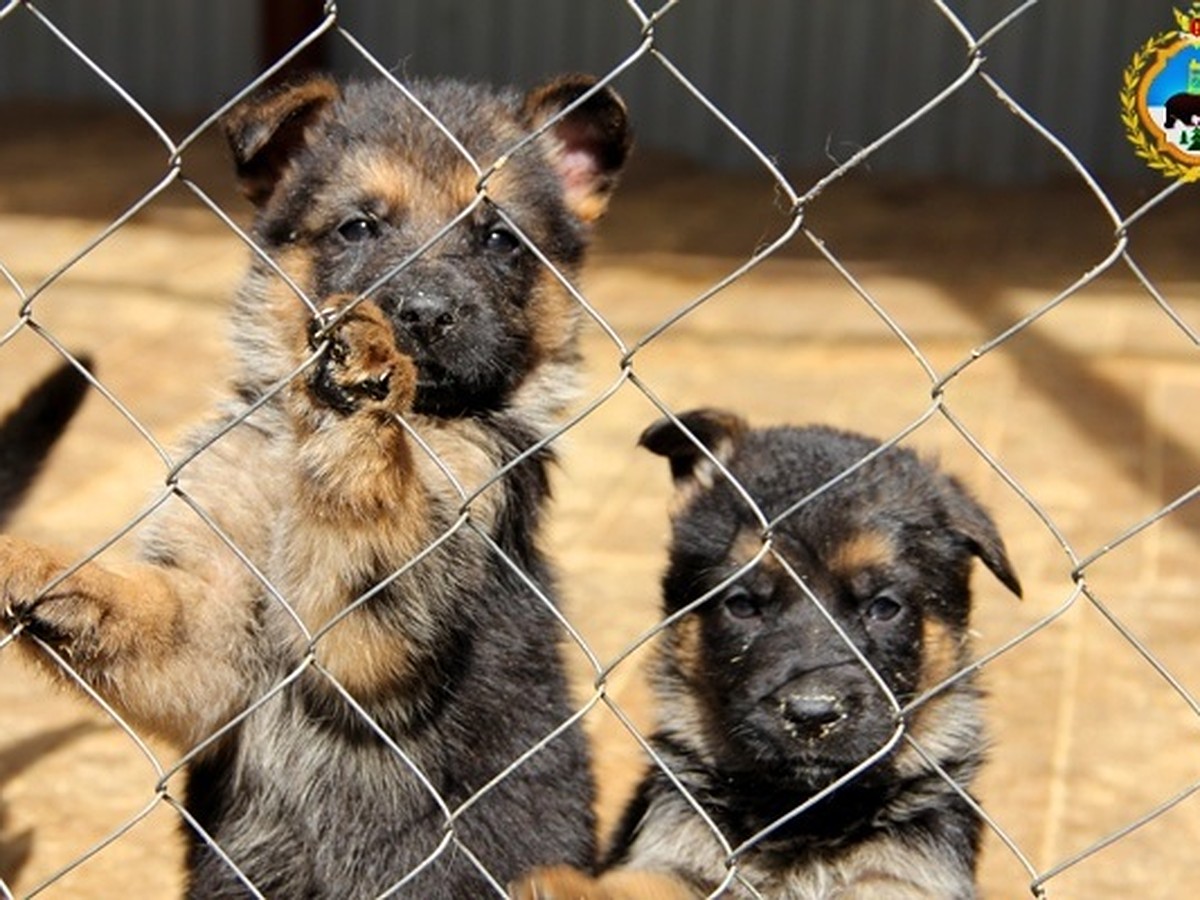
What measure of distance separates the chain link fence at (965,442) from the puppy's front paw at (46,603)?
0.06 metres

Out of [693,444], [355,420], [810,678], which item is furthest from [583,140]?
[355,420]

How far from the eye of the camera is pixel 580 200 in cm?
462

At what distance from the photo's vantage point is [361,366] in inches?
122

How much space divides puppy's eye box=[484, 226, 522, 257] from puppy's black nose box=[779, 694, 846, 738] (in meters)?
1.14

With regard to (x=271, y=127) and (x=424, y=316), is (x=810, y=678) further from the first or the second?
(x=271, y=127)

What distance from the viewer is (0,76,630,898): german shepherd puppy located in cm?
336

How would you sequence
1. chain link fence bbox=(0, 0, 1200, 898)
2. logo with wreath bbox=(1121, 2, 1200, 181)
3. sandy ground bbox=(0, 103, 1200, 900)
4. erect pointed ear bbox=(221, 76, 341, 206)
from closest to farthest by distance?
1. logo with wreath bbox=(1121, 2, 1200, 181)
2. chain link fence bbox=(0, 0, 1200, 898)
3. erect pointed ear bbox=(221, 76, 341, 206)
4. sandy ground bbox=(0, 103, 1200, 900)

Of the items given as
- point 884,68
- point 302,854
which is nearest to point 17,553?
point 302,854

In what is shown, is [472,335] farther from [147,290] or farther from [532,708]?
[147,290]

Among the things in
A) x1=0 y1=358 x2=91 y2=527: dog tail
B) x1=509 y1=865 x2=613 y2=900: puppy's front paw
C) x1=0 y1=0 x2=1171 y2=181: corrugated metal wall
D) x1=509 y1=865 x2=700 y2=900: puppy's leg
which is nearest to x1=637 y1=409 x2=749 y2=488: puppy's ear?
x1=509 y1=865 x2=700 y2=900: puppy's leg

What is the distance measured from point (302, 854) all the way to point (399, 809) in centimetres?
20

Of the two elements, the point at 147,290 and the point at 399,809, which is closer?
the point at 399,809

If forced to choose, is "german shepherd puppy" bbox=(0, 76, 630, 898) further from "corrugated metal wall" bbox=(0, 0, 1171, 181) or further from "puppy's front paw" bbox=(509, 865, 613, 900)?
"corrugated metal wall" bbox=(0, 0, 1171, 181)

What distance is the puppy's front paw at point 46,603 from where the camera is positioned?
3408 mm
